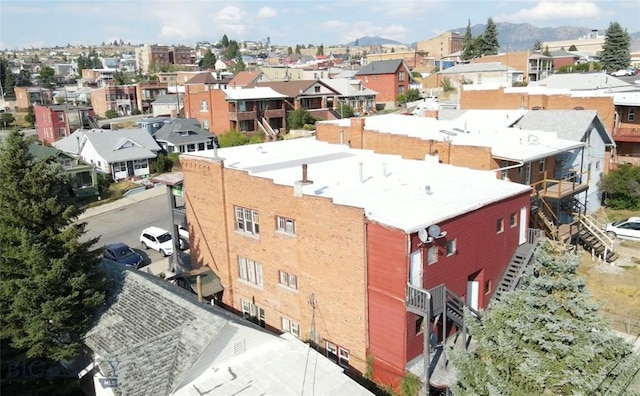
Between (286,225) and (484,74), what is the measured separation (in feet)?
244

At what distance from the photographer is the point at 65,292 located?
66.6 feet

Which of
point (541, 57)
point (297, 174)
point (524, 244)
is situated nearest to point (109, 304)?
point (297, 174)

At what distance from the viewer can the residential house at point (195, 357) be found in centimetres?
1614

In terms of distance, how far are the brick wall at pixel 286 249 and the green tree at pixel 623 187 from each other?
28.0 metres

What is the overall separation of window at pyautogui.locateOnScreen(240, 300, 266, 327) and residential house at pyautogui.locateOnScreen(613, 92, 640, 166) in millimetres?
34167

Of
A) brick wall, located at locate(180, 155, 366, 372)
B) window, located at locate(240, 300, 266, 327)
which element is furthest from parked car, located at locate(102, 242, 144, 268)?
window, located at locate(240, 300, 266, 327)

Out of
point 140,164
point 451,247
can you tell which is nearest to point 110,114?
point 140,164

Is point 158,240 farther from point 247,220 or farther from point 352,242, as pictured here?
point 352,242

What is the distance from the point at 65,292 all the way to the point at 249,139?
1851 inches

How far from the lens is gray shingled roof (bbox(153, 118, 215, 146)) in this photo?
65625mm

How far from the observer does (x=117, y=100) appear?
114625mm

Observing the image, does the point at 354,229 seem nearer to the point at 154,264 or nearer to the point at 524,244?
the point at 524,244

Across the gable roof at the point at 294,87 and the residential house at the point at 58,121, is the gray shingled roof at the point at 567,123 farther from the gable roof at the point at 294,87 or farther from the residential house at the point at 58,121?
the residential house at the point at 58,121

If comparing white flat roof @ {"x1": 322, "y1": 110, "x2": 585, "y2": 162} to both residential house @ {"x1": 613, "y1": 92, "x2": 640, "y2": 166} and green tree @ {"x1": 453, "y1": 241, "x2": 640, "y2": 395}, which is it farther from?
green tree @ {"x1": 453, "y1": 241, "x2": 640, "y2": 395}
